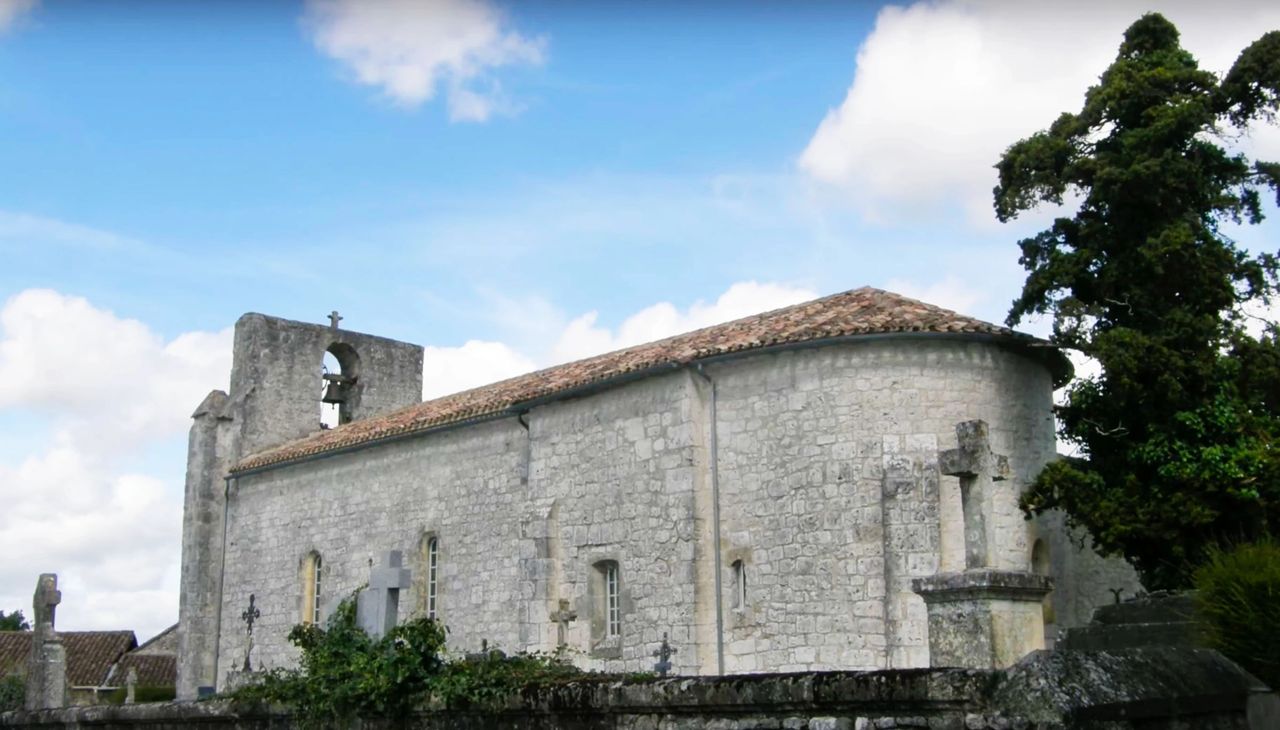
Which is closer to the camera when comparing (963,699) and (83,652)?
(963,699)

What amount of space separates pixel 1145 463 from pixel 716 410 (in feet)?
19.0

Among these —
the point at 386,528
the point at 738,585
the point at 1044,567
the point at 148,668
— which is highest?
the point at 386,528

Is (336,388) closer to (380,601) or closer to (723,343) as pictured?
(723,343)

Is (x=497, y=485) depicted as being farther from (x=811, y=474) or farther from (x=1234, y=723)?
(x=1234, y=723)

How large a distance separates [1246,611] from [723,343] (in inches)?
432

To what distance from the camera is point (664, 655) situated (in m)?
16.7

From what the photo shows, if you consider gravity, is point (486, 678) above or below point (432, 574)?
below

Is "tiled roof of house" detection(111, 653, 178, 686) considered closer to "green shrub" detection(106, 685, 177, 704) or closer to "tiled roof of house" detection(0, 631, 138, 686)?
"tiled roof of house" detection(0, 631, 138, 686)

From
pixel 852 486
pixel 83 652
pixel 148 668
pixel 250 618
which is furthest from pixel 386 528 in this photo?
pixel 83 652

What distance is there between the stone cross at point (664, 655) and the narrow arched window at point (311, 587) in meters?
10.00

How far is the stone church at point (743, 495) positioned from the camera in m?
16.2

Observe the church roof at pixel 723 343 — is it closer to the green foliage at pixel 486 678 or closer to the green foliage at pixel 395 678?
the green foliage at pixel 395 678

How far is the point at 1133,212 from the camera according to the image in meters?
16.4

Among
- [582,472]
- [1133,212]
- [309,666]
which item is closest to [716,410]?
[582,472]
